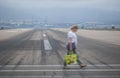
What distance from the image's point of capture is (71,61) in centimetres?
1138

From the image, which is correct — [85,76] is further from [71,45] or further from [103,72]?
[71,45]

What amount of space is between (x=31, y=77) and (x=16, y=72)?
1.17 m

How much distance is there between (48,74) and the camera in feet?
32.7

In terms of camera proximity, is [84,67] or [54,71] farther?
[84,67]

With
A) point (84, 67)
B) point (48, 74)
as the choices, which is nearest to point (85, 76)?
point (48, 74)

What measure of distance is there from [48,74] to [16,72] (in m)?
1.26

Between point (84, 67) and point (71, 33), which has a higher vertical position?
point (71, 33)

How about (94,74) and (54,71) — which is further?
(54,71)

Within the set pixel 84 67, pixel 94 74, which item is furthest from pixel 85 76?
pixel 84 67

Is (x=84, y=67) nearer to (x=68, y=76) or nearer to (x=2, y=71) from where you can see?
(x=68, y=76)

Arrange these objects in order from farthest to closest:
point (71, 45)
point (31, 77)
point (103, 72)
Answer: point (71, 45) < point (103, 72) < point (31, 77)

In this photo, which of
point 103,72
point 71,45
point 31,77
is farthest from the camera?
point 71,45

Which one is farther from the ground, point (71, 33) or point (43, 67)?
point (71, 33)

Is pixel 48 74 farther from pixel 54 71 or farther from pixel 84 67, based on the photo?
pixel 84 67
